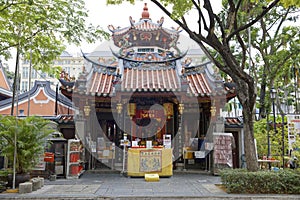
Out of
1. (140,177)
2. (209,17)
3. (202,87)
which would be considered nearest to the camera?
(209,17)

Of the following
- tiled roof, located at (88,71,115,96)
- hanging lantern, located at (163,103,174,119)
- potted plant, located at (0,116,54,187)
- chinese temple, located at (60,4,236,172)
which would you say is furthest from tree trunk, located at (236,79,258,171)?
potted plant, located at (0,116,54,187)

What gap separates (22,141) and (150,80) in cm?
655

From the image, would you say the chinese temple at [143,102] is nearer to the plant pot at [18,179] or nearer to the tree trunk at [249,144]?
the tree trunk at [249,144]

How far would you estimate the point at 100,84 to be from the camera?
13648mm

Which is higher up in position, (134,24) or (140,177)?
(134,24)

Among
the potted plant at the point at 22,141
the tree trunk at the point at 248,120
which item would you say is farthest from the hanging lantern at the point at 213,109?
the potted plant at the point at 22,141

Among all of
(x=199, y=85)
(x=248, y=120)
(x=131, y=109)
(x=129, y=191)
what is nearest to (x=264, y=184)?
(x=248, y=120)

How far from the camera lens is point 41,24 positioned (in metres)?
9.60

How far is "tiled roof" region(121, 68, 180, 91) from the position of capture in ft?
40.6

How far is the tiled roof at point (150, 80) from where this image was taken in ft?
40.6

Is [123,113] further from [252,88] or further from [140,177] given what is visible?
[252,88]

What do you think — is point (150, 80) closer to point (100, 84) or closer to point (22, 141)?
point (100, 84)

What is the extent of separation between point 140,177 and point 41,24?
6.60 m

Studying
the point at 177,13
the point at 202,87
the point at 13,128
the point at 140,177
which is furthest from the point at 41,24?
the point at 202,87
